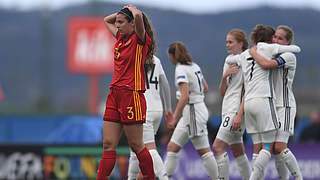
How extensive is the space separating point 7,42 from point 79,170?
121628 millimetres

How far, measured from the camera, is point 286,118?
30.2ft

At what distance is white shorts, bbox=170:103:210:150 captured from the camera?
1031 centimetres

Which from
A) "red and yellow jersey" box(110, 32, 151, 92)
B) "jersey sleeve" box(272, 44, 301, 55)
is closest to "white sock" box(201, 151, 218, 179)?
"jersey sleeve" box(272, 44, 301, 55)

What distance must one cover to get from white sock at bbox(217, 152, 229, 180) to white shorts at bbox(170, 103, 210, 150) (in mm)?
703

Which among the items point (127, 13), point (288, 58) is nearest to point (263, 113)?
point (288, 58)

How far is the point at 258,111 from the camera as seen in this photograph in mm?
9062

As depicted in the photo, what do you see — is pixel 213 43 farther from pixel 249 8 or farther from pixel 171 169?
pixel 171 169


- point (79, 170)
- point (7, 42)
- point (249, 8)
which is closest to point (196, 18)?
point (249, 8)

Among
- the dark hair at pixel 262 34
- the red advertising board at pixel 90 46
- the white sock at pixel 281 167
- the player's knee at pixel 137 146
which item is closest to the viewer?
the player's knee at pixel 137 146

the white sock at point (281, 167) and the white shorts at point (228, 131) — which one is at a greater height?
the white shorts at point (228, 131)

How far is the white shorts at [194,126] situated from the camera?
10312 millimetres

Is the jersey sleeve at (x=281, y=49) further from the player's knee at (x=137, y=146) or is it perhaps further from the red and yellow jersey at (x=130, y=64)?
the player's knee at (x=137, y=146)

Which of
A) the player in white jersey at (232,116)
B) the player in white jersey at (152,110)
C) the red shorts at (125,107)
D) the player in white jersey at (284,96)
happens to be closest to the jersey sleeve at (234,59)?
the player in white jersey at (232,116)

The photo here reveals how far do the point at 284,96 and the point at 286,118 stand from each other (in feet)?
1.03
